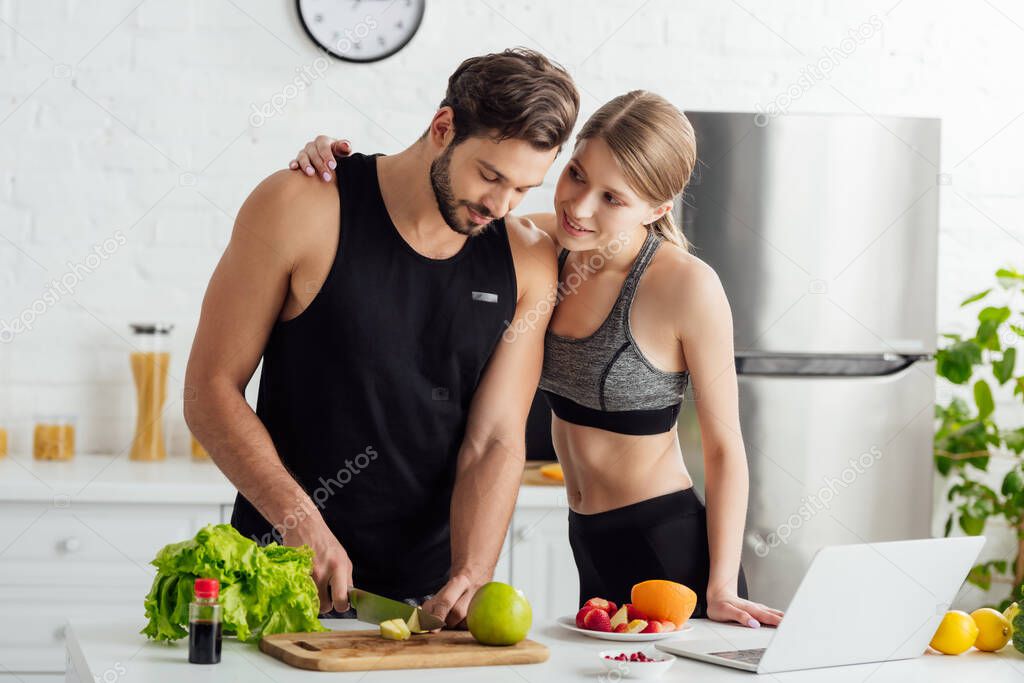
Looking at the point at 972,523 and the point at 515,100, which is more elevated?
the point at 515,100

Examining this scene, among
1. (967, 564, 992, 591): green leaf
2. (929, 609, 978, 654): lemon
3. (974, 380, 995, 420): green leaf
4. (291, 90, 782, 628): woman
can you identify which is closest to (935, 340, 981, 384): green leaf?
(974, 380, 995, 420): green leaf

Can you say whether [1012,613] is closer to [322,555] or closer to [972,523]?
[322,555]

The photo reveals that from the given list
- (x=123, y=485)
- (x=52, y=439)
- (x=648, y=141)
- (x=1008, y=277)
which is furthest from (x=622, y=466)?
(x=1008, y=277)

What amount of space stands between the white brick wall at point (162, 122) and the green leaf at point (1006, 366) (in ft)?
3.75

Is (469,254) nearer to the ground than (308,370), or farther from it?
farther from it

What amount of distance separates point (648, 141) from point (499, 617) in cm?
78

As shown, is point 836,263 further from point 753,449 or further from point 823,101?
point 823,101

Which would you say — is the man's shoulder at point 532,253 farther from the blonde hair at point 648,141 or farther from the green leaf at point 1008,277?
the green leaf at point 1008,277

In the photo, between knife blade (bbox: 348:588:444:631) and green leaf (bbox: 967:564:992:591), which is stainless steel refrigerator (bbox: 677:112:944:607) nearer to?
green leaf (bbox: 967:564:992:591)

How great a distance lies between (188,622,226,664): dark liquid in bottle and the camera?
123cm

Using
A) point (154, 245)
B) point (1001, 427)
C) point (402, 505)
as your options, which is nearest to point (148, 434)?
point (154, 245)

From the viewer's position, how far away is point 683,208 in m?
2.79

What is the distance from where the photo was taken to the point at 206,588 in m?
1.24

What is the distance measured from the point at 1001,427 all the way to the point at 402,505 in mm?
2400
